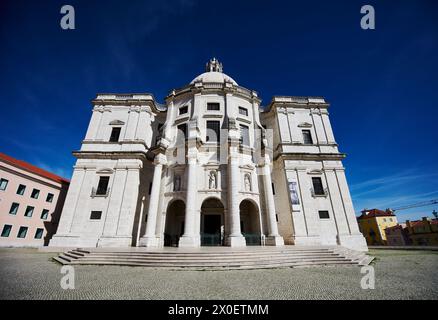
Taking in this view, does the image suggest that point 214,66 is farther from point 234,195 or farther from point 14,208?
point 14,208

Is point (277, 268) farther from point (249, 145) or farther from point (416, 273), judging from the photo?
point (249, 145)

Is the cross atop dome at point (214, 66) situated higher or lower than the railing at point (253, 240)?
higher

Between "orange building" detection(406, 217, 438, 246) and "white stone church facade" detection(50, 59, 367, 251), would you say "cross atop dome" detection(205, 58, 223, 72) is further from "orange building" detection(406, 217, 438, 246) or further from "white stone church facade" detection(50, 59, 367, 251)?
"orange building" detection(406, 217, 438, 246)

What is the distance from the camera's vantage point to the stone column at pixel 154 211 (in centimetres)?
1507

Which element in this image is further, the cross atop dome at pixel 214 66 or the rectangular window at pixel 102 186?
the cross atop dome at pixel 214 66

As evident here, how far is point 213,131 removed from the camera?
780 inches

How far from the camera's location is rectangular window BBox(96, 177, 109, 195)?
18288mm

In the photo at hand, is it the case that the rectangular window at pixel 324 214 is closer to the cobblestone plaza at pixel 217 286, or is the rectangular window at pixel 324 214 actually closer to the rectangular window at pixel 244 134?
the rectangular window at pixel 244 134

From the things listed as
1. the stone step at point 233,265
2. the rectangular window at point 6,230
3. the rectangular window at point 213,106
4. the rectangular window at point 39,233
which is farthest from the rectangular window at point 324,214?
the rectangular window at point 6,230

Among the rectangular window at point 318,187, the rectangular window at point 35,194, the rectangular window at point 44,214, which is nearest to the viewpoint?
the rectangular window at point 318,187

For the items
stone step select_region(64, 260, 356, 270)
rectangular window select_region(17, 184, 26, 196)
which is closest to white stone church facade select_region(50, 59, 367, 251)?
stone step select_region(64, 260, 356, 270)

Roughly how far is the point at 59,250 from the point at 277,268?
17769 millimetres

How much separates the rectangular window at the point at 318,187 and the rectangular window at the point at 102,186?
22302 mm
